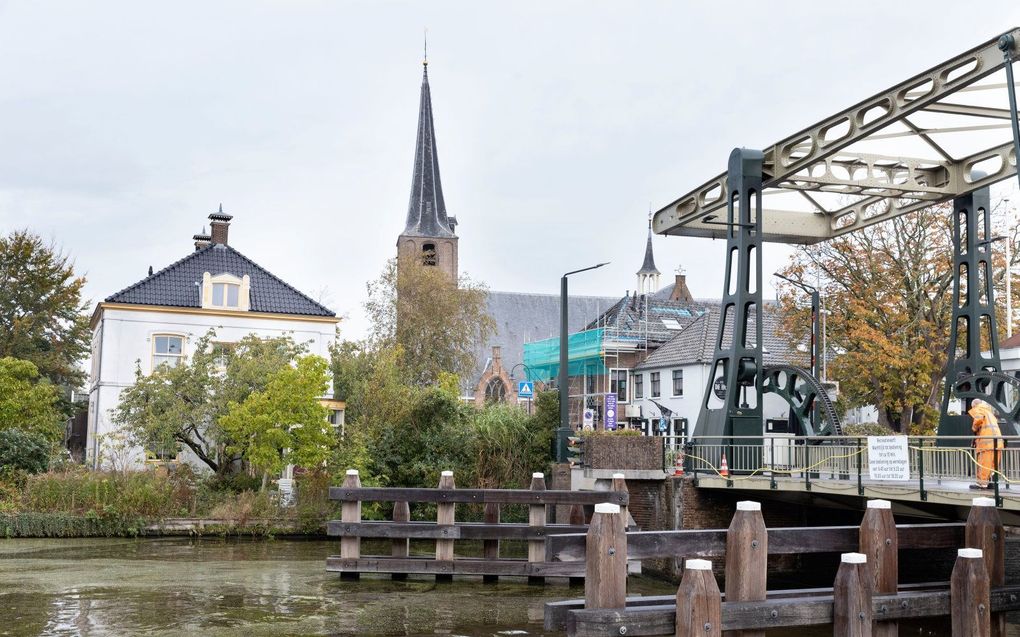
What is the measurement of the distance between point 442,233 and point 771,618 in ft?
213

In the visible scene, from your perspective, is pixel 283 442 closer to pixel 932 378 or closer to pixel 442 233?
pixel 932 378

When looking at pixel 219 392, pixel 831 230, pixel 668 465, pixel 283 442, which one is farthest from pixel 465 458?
pixel 831 230

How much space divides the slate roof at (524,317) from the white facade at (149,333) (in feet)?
103

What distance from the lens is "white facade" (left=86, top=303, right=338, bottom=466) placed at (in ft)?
125

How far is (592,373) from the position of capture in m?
57.7

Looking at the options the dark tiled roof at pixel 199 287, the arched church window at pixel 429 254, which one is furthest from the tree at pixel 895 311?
the arched church window at pixel 429 254

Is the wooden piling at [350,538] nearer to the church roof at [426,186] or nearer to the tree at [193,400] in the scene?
the tree at [193,400]

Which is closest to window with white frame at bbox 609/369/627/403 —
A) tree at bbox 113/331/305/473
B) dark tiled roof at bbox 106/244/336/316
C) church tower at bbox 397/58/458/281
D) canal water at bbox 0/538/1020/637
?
dark tiled roof at bbox 106/244/336/316

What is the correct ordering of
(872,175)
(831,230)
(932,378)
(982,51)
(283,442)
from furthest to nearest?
(932,378) < (283,442) < (831,230) < (872,175) < (982,51)

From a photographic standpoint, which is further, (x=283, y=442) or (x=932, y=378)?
(x=932, y=378)

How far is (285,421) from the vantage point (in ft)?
95.0

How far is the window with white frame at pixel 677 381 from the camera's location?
48344mm

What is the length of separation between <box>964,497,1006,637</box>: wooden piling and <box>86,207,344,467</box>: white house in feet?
95.2

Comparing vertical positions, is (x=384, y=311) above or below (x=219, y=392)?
above
